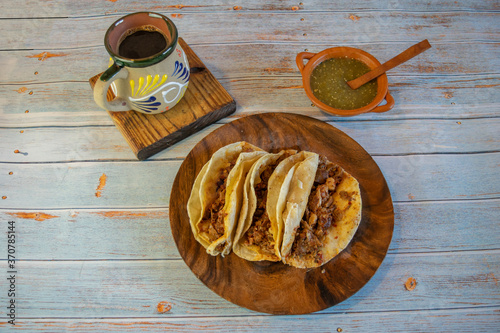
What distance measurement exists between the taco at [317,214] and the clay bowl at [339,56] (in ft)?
1.26

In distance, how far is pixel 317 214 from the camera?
65.5 inches

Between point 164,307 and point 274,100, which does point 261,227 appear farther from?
point 274,100

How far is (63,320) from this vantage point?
1.70 meters

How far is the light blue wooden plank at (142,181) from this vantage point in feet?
6.46

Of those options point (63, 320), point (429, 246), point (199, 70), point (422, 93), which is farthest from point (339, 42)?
point (63, 320)

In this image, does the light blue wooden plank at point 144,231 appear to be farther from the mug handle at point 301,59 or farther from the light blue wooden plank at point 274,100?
the mug handle at point 301,59

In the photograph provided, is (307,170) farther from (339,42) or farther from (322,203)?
(339,42)

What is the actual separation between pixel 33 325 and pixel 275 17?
2.37 m

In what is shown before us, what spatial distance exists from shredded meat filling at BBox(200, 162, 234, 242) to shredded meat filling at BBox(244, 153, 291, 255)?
14cm

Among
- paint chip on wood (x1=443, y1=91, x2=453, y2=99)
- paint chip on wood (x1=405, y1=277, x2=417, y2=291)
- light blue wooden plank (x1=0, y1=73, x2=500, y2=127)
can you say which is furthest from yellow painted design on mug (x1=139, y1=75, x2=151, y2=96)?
paint chip on wood (x1=443, y1=91, x2=453, y2=99)

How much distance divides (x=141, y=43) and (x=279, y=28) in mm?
1157

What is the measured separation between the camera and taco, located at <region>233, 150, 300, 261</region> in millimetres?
1586

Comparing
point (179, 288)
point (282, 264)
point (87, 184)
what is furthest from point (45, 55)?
point (282, 264)

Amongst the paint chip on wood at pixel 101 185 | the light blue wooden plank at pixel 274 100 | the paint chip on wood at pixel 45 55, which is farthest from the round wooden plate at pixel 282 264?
the paint chip on wood at pixel 45 55
